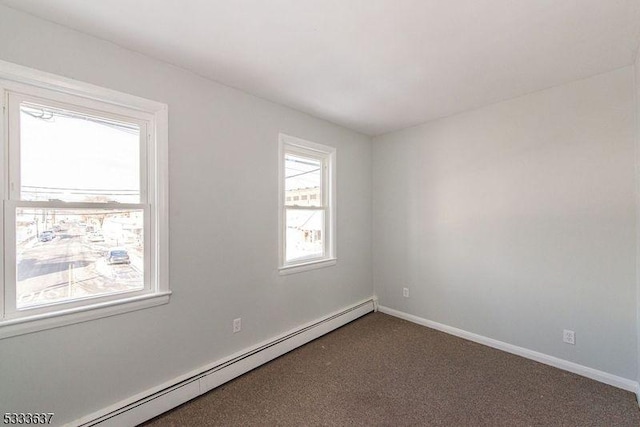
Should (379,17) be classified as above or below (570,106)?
above

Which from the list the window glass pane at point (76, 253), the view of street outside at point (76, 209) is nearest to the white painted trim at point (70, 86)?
the view of street outside at point (76, 209)

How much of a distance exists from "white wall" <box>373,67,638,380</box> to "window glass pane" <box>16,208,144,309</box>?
2.97 metres

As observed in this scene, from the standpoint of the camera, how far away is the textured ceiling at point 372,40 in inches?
58.0

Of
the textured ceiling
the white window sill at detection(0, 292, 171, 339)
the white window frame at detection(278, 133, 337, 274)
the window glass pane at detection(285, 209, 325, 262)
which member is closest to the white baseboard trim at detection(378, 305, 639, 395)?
the white window frame at detection(278, 133, 337, 274)

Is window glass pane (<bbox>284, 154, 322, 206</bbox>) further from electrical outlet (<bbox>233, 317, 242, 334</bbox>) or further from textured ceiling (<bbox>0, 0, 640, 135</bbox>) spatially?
electrical outlet (<bbox>233, 317, 242, 334</bbox>)

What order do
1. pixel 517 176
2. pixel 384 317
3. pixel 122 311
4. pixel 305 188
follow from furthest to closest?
pixel 384 317, pixel 305 188, pixel 517 176, pixel 122 311

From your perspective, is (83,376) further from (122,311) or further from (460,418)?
(460,418)

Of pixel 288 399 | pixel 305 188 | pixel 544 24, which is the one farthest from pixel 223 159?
pixel 544 24

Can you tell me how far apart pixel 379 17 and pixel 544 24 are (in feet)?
3.33

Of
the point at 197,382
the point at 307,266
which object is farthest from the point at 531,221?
the point at 197,382

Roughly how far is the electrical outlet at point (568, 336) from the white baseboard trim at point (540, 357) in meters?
0.18

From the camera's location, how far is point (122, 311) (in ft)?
5.81

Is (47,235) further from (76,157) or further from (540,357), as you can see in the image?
(540,357)

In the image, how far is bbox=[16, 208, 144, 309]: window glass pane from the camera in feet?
4.99
